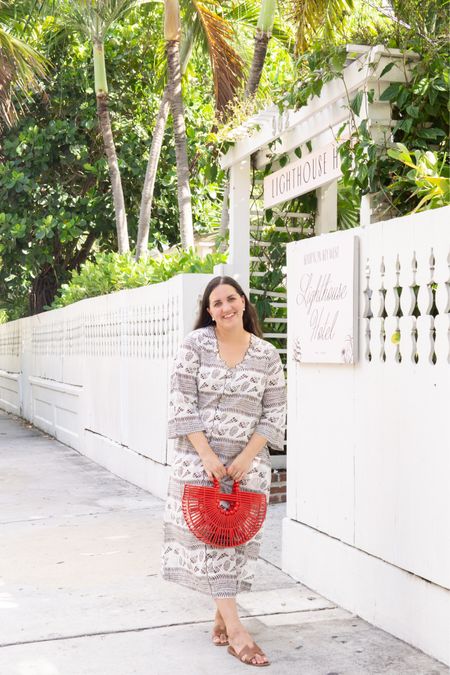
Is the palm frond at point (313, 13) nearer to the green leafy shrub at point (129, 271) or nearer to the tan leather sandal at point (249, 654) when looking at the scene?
the green leafy shrub at point (129, 271)

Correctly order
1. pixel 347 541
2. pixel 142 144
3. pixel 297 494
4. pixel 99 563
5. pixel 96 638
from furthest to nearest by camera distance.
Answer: pixel 142 144 → pixel 99 563 → pixel 297 494 → pixel 347 541 → pixel 96 638

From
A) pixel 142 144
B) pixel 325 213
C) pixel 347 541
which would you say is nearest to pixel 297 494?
pixel 347 541

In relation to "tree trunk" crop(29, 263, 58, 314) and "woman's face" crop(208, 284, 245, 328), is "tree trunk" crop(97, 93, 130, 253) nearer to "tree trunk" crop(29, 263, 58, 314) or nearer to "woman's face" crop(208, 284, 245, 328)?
"tree trunk" crop(29, 263, 58, 314)

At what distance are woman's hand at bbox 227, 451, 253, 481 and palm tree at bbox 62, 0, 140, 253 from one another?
9.42 meters

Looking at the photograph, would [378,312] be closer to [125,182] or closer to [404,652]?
[404,652]

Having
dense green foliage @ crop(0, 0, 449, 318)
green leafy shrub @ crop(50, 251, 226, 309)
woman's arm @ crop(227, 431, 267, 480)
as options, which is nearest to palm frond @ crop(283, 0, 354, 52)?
green leafy shrub @ crop(50, 251, 226, 309)

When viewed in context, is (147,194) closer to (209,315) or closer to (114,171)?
(114,171)

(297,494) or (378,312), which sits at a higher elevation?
(378,312)

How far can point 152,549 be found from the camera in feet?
21.5

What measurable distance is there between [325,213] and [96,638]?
4975 mm

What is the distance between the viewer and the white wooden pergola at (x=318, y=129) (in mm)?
6000

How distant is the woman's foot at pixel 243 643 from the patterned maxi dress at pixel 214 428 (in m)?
0.18

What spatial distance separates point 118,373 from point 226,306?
5839 millimetres

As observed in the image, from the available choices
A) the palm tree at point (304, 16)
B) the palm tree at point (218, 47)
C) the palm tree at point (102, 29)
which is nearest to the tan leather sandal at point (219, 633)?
the palm tree at point (304, 16)
